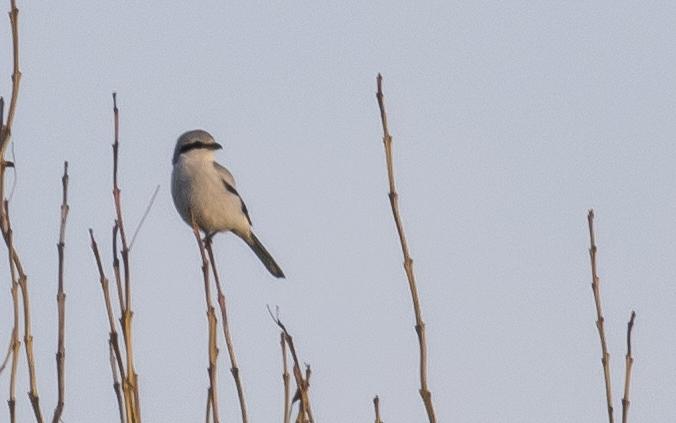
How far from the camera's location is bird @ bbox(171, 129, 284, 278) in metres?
7.79

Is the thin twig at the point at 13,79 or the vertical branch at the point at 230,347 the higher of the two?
the thin twig at the point at 13,79

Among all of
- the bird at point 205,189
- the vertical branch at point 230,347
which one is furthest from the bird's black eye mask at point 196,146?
the vertical branch at point 230,347

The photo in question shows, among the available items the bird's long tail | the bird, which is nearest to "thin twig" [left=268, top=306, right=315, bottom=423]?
the bird

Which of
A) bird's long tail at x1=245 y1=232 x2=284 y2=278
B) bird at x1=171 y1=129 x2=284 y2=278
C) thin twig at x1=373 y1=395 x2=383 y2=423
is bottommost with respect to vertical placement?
thin twig at x1=373 y1=395 x2=383 y2=423

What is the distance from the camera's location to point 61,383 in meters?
3.08

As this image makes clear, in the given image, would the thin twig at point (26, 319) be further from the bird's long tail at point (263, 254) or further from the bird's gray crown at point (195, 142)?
the bird's long tail at point (263, 254)

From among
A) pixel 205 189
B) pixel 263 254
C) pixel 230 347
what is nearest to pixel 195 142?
pixel 205 189

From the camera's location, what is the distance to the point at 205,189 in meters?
7.85

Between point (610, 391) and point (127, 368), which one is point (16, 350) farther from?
point (610, 391)

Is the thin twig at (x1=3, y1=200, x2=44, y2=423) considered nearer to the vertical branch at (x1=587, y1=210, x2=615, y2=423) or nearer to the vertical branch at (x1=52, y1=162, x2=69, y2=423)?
the vertical branch at (x1=52, y1=162, x2=69, y2=423)

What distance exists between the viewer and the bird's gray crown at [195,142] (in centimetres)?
830

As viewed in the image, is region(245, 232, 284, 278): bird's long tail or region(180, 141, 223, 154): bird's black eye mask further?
region(245, 232, 284, 278): bird's long tail

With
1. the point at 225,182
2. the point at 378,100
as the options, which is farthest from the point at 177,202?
the point at 378,100

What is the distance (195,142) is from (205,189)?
0.60 metres
